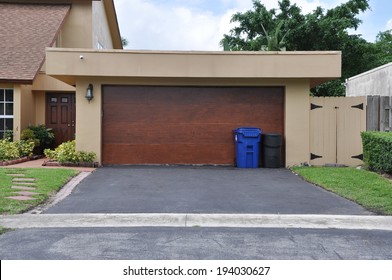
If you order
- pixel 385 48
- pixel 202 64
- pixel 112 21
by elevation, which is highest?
pixel 385 48

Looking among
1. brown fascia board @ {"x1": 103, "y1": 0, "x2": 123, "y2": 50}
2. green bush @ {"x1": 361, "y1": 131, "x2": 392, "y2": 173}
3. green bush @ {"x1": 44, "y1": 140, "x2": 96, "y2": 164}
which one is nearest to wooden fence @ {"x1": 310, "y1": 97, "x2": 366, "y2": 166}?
green bush @ {"x1": 361, "y1": 131, "x2": 392, "y2": 173}

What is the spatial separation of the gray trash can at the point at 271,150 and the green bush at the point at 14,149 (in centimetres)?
787

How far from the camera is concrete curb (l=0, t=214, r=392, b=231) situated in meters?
6.66

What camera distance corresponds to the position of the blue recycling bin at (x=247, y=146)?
13.4m

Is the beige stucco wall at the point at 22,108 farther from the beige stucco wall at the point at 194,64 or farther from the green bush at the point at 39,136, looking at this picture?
the beige stucco wall at the point at 194,64

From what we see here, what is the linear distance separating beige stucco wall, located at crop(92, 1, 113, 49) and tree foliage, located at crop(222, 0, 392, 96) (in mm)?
11604

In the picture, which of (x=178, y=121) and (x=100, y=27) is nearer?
(x=178, y=121)

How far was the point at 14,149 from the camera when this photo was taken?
47.5ft

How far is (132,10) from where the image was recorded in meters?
31.2

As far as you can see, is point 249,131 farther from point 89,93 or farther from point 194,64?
point 89,93

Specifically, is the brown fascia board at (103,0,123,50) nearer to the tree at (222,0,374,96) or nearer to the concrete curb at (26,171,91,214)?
the tree at (222,0,374,96)

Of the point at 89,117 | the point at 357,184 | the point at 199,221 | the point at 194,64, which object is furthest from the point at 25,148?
the point at 357,184

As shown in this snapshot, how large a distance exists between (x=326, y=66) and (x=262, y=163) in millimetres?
3447

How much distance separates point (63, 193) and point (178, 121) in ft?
17.9
